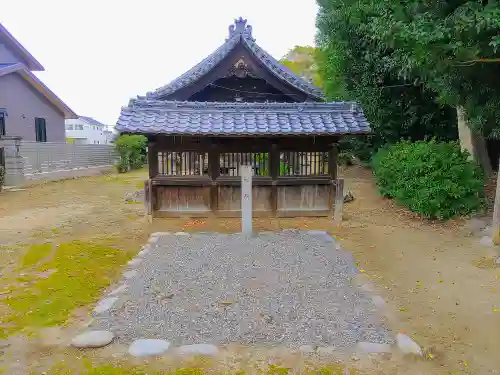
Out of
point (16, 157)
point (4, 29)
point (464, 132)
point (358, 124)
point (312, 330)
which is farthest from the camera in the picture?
point (4, 29)

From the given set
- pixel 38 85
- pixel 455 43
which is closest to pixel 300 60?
pixel 38 85

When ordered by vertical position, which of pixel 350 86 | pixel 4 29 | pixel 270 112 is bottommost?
pixel 270 112

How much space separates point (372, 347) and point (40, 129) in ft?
75.6

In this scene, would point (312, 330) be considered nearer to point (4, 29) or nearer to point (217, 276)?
point (217, 276)

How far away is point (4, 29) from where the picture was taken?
19875 millimetres

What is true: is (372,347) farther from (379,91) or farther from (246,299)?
(379,91)

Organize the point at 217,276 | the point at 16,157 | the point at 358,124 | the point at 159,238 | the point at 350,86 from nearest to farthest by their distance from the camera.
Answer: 1. the point at 217,276
2. the point at 159,238
3. the point at 358,124
4. the point at 350,86
5. the point at 16,157

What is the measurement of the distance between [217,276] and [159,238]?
2.63 m

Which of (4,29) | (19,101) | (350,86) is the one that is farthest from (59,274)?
(4,29)

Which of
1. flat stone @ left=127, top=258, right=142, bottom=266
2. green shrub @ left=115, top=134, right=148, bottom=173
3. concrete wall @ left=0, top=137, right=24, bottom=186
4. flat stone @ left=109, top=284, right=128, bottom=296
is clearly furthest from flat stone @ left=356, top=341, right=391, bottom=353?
green shrub @ left=115, top=134, right=148, bottom=173

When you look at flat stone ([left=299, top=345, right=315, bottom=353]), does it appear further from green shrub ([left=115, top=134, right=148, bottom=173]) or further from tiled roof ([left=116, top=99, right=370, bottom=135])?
green shrub ([left=115, top=134, right=148, bottom=173])

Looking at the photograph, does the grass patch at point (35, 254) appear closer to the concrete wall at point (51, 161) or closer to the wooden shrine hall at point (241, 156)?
the wooden shrine hall at point (241, 156)

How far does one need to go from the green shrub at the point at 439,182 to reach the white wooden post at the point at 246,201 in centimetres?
431

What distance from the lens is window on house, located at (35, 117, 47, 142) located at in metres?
21.5
